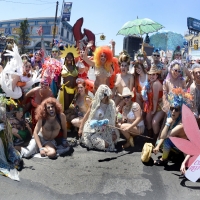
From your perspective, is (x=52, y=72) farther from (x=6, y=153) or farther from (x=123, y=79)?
(x=6, y=153)

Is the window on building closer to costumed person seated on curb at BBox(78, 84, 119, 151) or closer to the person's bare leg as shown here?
costumed person seated on curb at BBox(78, 84, 119, 151)

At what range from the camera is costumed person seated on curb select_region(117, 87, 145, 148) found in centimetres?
413

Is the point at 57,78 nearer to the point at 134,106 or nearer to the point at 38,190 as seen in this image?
the point at 134,106

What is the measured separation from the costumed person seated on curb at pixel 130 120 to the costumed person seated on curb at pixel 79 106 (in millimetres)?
751

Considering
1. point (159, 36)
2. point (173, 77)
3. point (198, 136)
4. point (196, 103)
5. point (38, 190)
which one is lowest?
point (38, 190)

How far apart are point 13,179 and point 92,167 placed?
1052 mm

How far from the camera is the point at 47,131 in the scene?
3.87 m

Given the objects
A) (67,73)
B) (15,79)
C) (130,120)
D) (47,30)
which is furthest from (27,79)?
(47,30)

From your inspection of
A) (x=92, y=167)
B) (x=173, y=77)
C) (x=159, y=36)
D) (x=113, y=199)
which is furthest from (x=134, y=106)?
(x=159, y=36)

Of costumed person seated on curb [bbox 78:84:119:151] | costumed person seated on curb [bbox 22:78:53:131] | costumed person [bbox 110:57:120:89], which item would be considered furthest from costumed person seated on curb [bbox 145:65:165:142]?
costumed person seated on curb [bbox 22:78:53:131]

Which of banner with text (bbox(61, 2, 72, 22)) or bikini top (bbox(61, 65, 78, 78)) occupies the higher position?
banner with text (bbox(61, 2, 72, 22))

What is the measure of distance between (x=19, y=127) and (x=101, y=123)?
141cm

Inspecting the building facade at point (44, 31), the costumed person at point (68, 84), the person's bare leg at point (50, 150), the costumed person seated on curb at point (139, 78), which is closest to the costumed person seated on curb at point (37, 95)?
the costumed person at point (68, 84)

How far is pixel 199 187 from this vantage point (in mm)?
2936
